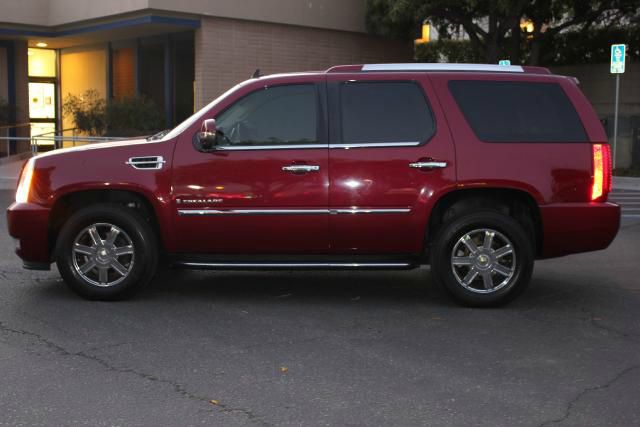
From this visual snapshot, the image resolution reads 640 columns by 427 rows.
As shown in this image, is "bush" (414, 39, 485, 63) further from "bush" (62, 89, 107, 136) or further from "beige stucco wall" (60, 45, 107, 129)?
"bush" (62, 89, 107, 136)

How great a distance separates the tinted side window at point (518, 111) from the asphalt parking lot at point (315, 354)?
4.50 feet

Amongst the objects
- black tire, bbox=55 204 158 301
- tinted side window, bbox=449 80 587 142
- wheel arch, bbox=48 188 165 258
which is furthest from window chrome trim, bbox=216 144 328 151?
tinted side window, bbox=449 80 587 142

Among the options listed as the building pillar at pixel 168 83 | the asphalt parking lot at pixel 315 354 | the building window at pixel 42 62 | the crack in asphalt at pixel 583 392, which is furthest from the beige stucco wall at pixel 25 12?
the crack in asphalt at pixel 583 392

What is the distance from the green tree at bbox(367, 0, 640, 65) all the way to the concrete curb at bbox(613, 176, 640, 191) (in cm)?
482

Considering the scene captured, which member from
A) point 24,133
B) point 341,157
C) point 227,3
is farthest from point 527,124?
point 24,133

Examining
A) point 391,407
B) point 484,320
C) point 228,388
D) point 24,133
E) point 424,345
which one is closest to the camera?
point 391,407

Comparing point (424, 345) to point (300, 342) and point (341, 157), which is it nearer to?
point (300, 342)

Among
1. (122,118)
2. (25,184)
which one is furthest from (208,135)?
(122,118)

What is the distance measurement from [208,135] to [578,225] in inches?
116

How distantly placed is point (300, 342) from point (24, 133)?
21560 mm

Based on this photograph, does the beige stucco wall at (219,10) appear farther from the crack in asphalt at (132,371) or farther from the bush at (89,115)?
the crack in asphalt at (132,371)

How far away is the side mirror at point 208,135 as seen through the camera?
6238mm

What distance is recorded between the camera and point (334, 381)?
15.1 ft

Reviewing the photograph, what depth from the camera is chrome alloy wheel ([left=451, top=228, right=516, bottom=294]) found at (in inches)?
251
